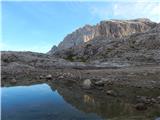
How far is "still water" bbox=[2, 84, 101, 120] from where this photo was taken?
944 inches

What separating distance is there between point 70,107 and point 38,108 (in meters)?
3.33

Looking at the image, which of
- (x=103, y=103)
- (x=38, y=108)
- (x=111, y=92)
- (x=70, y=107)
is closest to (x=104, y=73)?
(x=111, y=92)

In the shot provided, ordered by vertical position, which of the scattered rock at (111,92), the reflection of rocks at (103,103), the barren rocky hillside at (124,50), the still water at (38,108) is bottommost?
the still water at (38,108)

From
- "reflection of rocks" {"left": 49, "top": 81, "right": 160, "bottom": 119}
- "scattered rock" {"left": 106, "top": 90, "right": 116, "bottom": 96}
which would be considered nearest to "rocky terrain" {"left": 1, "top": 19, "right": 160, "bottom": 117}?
"scattered rock" {"left": 106, "top": 90, "right": 116, "bottom": 96}

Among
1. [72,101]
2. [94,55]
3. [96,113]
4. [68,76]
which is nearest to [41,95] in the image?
[72,101]

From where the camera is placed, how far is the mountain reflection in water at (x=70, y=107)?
77.7ft

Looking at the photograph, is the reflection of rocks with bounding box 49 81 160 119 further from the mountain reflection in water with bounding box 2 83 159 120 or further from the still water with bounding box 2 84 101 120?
the still water with bounding box 2 84 101 120

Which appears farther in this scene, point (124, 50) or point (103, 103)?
point (124, 50)

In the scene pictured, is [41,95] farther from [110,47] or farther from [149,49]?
[110,47]

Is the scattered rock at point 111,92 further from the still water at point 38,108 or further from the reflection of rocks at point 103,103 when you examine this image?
the still water at point 38,108

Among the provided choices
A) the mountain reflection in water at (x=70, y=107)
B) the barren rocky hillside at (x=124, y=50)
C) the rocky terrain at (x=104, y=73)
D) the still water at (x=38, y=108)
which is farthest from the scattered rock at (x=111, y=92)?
the barren rocky hillside at (x=124, y=50)

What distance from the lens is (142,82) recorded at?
133 feet

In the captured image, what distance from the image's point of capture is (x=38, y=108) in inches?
1086

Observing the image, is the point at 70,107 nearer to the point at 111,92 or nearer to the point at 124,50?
the point at 111,92
